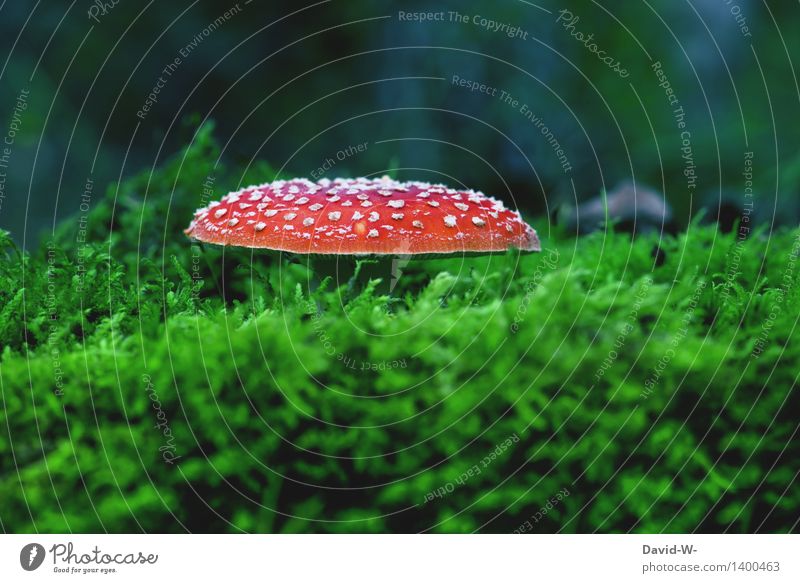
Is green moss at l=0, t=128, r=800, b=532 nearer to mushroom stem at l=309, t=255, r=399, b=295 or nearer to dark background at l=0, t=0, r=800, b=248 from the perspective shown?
mushroom stem at l=309, t=255, r=399, b=295

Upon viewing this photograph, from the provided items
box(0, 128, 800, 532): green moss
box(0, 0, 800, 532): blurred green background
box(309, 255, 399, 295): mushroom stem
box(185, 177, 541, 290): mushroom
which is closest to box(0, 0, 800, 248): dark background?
box(0, 0, 800, 532): blurred green background

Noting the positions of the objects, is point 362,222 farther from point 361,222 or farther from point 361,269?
point 361,269

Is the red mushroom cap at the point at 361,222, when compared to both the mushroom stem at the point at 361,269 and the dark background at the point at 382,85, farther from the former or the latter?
the dark background at the point at 382,85

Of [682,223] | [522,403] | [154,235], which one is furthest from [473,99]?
[522,403]

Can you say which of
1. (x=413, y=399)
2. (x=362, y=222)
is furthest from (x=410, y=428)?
(x=362, y=222)

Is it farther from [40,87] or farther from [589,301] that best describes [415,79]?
[589,301]

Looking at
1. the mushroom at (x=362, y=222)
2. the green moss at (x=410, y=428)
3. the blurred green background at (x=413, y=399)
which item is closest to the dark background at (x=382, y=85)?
the blurred green background at (x=413, y=399)

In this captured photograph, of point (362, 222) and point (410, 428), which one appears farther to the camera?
point (362, 222)
